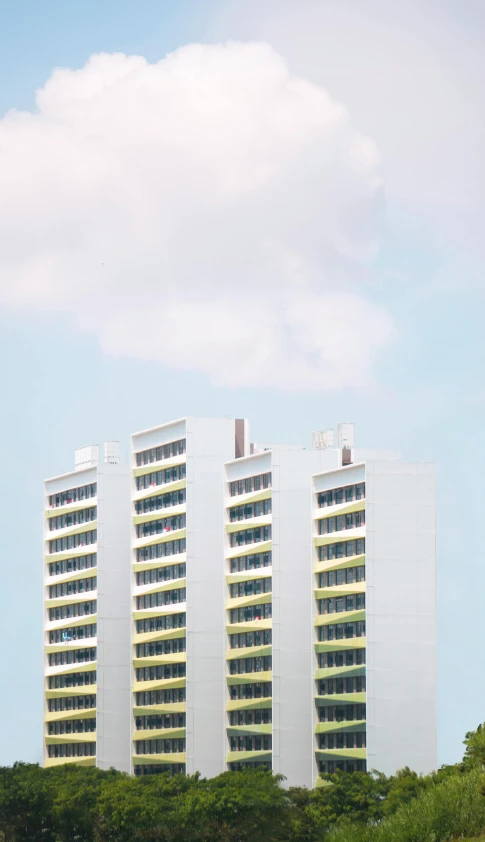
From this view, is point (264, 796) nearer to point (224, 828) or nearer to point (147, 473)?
point (224, 828)

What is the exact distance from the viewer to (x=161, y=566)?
439 feet

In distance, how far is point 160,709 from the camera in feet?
433

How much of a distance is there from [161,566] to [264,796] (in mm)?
36292

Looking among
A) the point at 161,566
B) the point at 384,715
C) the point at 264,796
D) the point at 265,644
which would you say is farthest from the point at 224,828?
the point at 161,566

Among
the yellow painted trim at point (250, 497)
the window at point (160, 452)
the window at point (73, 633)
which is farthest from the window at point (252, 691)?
the window at point (73, 633)

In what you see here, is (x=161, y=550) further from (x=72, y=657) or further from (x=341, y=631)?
(x=341, y=631)

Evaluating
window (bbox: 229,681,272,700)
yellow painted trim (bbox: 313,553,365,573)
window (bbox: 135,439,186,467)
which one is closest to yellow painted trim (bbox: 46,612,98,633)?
window (bbox: 135,439,186,467)

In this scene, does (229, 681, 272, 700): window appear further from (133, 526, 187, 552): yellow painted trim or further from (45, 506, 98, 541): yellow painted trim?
(45, 506, 98, 541): yellow painted trim

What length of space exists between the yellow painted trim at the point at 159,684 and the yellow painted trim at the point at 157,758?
18.2ft

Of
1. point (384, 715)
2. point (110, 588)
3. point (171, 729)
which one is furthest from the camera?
point (110, 588)

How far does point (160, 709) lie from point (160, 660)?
4144 millimetres

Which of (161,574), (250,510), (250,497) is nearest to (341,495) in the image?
(250,497)

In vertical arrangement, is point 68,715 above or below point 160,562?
below

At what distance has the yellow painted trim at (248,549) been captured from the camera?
409 ft
